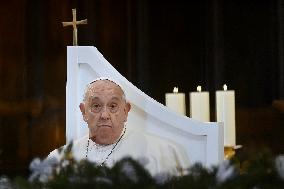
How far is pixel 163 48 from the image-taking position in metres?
3.32

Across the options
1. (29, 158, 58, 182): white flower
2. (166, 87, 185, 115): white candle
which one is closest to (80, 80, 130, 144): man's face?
(166, 87, 185, 115): white candle

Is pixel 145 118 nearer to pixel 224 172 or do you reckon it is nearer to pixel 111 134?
pixel 111 134

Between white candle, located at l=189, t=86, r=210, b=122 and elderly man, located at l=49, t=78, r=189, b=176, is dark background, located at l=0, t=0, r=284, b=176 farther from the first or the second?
elderly man, located at l=49, t=78, r=189, b=176

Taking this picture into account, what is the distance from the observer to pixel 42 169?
74 centimetres

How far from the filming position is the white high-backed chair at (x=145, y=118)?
5.99 feet

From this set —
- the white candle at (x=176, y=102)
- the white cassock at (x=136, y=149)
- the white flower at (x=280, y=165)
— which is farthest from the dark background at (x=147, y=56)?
the white flower at (x=280, y=165)

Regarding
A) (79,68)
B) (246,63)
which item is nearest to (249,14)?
(246,63)

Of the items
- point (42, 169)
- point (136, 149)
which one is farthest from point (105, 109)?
point (42, 169)

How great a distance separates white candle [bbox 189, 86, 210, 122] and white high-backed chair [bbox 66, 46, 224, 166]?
8 cm

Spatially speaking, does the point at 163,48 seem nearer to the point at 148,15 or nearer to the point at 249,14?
the point at 148,15

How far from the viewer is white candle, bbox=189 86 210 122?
74.6 inches

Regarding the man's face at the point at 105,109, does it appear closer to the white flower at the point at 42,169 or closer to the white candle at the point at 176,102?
the white candle at the point at 176,102

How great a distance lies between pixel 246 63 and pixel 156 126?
4.56ft

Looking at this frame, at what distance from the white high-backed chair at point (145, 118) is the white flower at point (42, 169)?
41.1 inches
